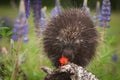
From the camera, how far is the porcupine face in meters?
2.96

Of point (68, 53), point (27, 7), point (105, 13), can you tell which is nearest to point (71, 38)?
point (68, 53)

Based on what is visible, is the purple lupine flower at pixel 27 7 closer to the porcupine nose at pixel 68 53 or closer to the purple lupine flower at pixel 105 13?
the purple lupine flower at pixel 105 13

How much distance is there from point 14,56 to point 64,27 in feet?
2.23

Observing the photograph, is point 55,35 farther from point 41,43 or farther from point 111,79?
point 111,79

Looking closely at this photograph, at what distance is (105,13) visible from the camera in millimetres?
4113

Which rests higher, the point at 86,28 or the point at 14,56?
the point at 86,28

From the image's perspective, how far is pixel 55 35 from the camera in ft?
9.95

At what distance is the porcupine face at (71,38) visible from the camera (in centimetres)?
296

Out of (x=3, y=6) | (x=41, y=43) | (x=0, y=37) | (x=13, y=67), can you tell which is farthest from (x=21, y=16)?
(x=3, y=6)

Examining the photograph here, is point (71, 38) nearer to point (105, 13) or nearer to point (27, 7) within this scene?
point (27, 7)

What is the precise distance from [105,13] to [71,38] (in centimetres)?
120

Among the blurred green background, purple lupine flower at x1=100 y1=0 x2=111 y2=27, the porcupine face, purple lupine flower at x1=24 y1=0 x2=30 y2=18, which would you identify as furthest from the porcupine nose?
purple lupine flower at x1=100 y1=0 x2=111 y2=27

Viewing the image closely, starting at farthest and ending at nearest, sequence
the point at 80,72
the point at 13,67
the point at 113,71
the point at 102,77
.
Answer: the point at 113,71
the point at 102,77
the point at 13,67
the point at 80,72

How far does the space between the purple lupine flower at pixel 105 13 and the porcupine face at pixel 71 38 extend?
896mm
